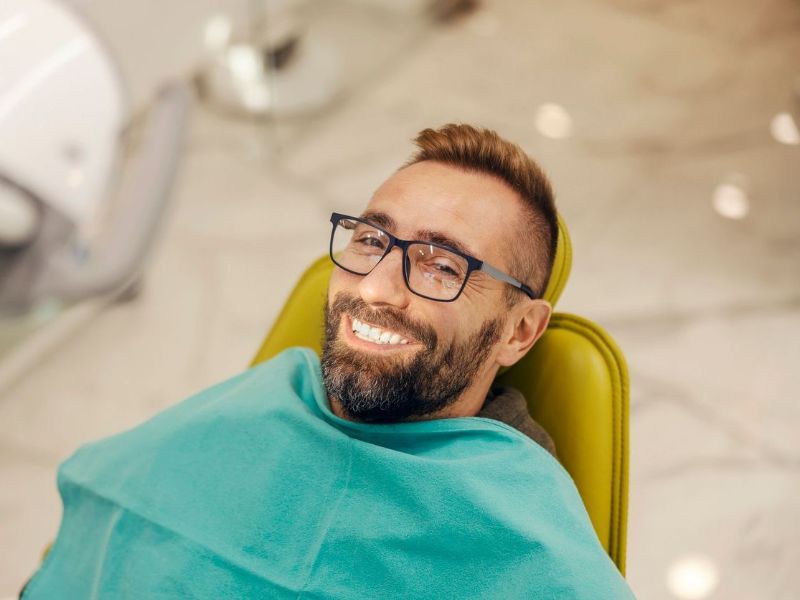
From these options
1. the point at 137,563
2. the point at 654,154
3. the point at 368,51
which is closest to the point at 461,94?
the point at 368,51

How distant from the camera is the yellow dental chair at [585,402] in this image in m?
1.11

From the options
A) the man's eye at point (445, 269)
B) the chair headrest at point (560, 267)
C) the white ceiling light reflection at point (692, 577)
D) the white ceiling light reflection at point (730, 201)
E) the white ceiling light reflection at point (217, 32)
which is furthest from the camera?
the white ceiling light reflection at point (217, 32)

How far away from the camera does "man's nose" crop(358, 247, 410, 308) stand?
1038 millimetres

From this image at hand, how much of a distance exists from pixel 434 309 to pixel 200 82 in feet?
6.02

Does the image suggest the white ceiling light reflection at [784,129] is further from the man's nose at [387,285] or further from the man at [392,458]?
the man's nose at [387,285]

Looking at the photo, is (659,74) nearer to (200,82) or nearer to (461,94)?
(461,94)

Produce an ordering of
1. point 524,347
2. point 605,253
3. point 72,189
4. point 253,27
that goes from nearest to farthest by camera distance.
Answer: point 72,189 < point 524,347 < point 605,253 < point 253,27

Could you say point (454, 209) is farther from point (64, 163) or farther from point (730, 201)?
point (730, 201)

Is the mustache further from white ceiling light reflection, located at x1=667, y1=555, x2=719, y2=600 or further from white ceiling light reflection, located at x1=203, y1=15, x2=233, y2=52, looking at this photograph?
white ceiling light reflection, located at x1=203, y1=15, x2=233, y2=52

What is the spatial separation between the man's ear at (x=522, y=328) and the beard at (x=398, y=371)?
0.04 metres

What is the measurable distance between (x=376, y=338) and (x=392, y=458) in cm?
15

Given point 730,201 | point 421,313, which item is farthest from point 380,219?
point 730,201

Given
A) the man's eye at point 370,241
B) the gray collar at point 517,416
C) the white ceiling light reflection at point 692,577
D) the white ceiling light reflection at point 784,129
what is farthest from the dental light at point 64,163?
the white ceiling light reflection at point 784,129

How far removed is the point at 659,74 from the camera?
2.73 meters
